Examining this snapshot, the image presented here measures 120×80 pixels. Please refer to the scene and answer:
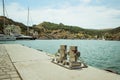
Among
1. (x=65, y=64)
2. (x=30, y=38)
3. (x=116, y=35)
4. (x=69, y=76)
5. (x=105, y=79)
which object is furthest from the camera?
(x=116, y=35)

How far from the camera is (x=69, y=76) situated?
6926 millimetres

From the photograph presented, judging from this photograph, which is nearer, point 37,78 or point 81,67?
point 37,78

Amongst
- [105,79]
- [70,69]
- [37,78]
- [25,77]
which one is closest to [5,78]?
[25,77]

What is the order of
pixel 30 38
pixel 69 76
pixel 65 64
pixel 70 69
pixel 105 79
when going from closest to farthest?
pixel 105 79, pixel 69 76, pixel 70 69, pixel 65 64, pixel 30 38

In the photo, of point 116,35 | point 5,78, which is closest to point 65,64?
point 5,78

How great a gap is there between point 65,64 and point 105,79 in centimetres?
312

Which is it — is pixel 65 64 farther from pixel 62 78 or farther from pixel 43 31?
pixel 43 31

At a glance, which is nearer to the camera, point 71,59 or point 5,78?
point 5,78

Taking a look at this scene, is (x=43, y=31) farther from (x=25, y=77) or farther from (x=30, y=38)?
(x=25, y=77)

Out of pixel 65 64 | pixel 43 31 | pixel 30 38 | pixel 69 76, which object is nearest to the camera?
pixel 69 76

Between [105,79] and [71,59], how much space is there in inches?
101

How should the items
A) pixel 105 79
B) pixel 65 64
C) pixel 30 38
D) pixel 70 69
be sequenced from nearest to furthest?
1. pixel 105 79
2. pixel 70 69
3. pixel 65 64
4. pixel 30 38

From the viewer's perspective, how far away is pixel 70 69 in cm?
831

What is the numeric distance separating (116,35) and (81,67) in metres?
182
